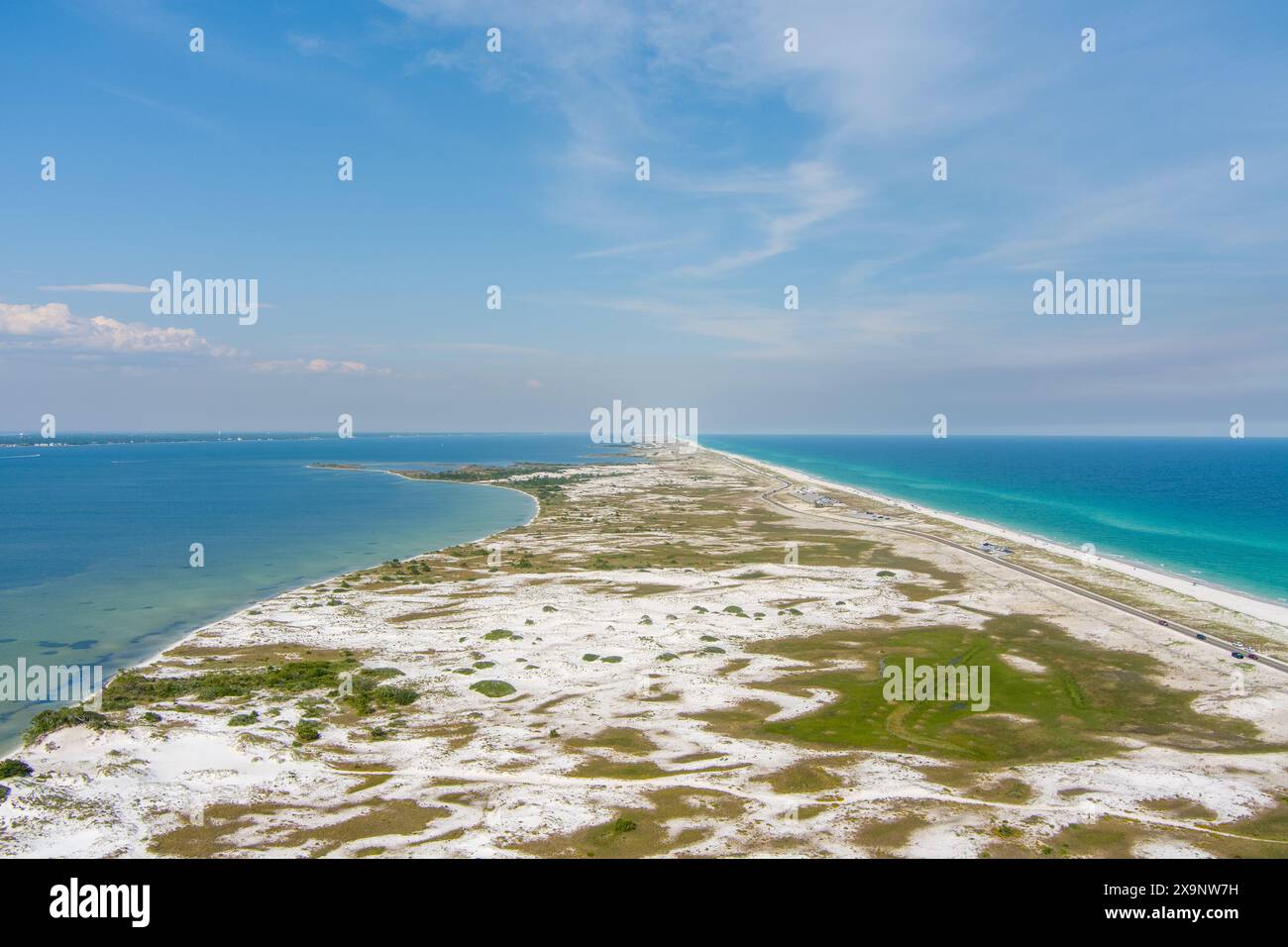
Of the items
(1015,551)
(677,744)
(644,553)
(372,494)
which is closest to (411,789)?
(677,744)

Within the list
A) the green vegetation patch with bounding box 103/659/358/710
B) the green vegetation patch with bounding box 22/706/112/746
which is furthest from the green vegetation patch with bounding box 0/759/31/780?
the green vegetation patch with bounding box 103/659/358/710

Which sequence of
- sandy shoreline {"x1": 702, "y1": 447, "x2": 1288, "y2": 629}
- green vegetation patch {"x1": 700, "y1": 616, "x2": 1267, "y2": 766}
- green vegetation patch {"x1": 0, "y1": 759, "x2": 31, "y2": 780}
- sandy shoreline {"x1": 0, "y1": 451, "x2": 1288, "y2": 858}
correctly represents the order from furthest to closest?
sandy shoreline {"x1": 702, "y1": 447, "x2": 1288, "y2": 629}, green vegetation patch {"x1": 700, "y1": 616, "x2": 1267, "y2": 766}, green vegetation patch {"x1": 0, "y1": 759, "x2": 31, "y2": 780}, sandy shoreline {"x1": 0, "y1": 451, "x2": 1288, "y2": 858}

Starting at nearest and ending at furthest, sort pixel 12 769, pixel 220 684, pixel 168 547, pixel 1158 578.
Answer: pixel 12 769, pixel 220 684, pixel 1158 578, pixel 168 547

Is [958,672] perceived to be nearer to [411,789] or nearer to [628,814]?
[628,814]

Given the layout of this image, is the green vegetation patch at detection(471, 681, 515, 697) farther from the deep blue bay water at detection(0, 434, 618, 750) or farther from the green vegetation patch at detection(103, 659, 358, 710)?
the deep blue bay water at detection(0, 434, 618, 750)

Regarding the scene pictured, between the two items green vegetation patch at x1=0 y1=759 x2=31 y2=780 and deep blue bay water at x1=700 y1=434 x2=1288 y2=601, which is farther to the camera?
deep blue bay water at x1=700 y1=434 x2=1288 y2=601

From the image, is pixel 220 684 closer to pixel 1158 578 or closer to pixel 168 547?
pixel 168 547

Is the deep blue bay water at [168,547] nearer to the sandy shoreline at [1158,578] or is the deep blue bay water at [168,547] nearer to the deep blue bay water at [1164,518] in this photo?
the sandy shoreline at [1158,578]

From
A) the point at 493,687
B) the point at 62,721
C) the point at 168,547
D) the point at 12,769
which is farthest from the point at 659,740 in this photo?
the point at 168,547

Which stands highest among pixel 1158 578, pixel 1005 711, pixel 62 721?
pixel 62 721
